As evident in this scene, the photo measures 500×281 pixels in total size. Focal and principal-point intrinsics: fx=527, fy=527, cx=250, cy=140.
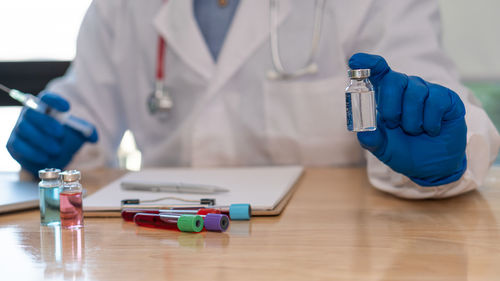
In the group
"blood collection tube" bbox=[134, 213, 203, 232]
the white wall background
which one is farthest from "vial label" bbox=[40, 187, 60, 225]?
the white wall background

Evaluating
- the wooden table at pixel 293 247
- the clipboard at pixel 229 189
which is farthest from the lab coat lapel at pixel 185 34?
the wooden table at pixel 293 247

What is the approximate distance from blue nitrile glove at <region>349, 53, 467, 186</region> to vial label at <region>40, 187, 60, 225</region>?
40 cm

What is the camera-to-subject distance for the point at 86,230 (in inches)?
26.5

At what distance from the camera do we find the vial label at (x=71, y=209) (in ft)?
2.18

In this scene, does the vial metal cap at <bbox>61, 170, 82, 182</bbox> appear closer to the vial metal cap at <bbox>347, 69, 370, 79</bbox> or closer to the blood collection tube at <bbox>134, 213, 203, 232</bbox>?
the blood collection tube at <bbox>134, 213, 203, 232</bbox>

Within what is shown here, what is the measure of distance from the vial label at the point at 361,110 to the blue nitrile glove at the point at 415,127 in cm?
3

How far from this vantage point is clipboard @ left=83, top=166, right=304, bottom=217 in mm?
750

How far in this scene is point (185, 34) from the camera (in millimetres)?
1299

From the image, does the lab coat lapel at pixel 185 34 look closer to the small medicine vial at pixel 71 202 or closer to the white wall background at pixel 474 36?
the small medicine vial at pixel 71 202

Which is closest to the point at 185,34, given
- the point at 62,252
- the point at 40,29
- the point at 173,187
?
the point at 173,187

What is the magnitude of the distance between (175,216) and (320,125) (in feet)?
2.27

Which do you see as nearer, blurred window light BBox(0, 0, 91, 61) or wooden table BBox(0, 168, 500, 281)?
wooden table BBox(0, 168, 500, 281)

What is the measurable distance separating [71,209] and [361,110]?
15.1 inches

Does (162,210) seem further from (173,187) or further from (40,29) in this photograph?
(40,29)
